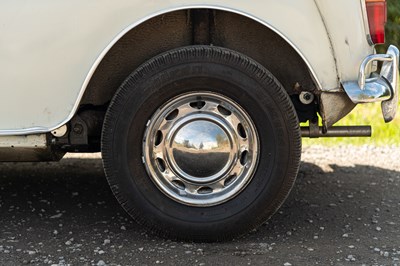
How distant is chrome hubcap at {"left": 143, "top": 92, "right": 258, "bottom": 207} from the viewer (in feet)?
14.2

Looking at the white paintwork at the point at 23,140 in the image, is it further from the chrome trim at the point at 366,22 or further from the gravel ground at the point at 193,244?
the chrome trim at the point at 366,22

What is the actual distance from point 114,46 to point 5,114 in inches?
28.5

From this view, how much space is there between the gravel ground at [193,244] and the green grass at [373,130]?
29.8 inches

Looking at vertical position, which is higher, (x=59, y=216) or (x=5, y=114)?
(x=5, y=114)

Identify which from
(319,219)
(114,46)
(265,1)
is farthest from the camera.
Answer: (319,219)

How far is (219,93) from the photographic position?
428cm

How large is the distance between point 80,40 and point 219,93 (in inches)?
32.0

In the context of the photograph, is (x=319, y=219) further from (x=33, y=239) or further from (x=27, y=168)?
(x=27, y=168)

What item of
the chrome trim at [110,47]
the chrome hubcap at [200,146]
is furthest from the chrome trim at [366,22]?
the chrome hubcap at [200,146]

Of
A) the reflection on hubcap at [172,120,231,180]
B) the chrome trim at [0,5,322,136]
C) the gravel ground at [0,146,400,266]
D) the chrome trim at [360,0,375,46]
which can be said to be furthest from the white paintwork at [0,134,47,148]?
the chrome trim at [360,0,375,46]

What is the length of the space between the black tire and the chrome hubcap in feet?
0.14

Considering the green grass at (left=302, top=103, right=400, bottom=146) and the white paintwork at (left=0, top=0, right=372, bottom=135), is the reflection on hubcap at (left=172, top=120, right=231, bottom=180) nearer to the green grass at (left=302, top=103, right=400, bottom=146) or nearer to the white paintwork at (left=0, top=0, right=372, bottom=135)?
the white paintwork at (left=0, top=0, right=372, bottom=135)

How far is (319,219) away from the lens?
16.1 ft

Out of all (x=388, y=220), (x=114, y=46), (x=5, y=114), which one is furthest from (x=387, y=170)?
(x=5, y=114)
